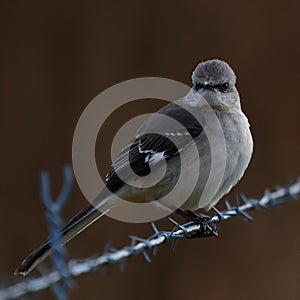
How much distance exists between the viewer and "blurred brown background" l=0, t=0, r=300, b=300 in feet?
17.0

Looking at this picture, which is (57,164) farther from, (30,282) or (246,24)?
(30,282)

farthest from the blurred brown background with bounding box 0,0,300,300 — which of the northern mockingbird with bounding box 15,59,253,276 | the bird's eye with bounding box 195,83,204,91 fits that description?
the northern mockingbird with bounding box 15,59,253,276

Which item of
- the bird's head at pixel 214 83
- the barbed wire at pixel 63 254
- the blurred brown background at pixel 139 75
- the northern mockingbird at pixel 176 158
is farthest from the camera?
the blurred brown background at pixel 139 75

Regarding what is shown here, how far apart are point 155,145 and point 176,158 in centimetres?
16

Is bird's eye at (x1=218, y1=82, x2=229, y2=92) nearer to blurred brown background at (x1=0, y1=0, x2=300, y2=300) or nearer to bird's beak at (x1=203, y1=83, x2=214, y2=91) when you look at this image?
bird's beak at (x1=203, y1=83, x2=214, y2=91)

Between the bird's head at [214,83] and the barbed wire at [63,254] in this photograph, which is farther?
the bird's head at [214,83]

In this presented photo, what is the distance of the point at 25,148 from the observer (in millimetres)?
5176

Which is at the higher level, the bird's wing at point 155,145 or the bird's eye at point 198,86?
the bird's eye at point 198,86

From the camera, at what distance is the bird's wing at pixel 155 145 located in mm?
3986

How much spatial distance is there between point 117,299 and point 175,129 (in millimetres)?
1601

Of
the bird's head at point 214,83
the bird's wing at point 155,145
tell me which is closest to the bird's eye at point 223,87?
the bird's head at point 214,83

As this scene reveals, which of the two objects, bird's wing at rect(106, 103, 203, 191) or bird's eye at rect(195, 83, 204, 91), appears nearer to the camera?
bird's wing at rect(106, 103, 203, 191)

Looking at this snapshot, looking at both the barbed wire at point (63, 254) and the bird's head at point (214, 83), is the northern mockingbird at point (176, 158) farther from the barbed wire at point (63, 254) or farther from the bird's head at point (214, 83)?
the barbed wire at point (63, 254)

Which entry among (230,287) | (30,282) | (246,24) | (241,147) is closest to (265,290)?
(230,287)
